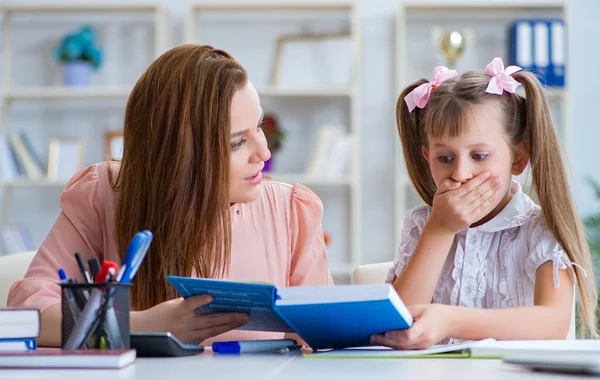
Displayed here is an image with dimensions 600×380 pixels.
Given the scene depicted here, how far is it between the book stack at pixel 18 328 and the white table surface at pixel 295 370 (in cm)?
12

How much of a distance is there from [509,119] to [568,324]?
1.36 ft

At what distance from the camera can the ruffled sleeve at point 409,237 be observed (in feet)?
5.85

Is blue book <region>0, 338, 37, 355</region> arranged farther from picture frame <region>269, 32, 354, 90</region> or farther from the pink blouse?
picture frame <region>269, 32, 354, 90</region>

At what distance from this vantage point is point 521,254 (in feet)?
5.53

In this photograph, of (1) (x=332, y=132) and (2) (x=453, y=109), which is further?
(1) (x=332, y=132)

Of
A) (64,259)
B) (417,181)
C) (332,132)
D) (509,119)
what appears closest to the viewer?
(64,259)

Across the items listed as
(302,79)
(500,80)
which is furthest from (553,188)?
(302,79)

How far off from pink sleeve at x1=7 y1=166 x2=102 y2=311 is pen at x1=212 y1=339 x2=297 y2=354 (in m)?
0.38

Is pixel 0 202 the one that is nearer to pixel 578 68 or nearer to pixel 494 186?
pixel 578 68

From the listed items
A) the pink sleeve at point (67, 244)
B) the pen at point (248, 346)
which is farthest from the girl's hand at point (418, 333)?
the pink sleeve at point (67, 244)

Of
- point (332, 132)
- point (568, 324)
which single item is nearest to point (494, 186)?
point (568, 324)

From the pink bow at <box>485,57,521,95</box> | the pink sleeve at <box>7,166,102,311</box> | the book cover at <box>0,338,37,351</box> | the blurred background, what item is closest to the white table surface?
the book cover at <box>0,338,37,351</box>

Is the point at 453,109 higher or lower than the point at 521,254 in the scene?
higher

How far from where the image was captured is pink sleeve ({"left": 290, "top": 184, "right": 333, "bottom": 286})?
1.80 meters
